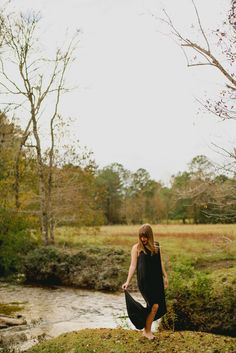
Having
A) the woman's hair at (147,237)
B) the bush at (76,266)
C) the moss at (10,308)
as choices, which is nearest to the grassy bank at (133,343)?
the woman's hair at (147,237)

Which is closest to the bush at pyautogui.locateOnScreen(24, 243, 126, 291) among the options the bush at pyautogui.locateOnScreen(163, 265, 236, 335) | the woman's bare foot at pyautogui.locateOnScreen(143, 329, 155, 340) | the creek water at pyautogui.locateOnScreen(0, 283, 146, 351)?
the creek water at pyautogui.locateOnScreen(0, 283, 146, 351)

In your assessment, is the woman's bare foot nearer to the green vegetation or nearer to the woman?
the woman

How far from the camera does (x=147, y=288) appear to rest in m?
7.18

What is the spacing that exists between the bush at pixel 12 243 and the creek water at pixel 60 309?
1.48 meters

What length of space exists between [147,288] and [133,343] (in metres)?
0.88

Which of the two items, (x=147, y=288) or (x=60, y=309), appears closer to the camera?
(x=147, y=288)

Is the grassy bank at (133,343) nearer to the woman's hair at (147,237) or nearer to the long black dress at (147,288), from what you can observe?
the long black dress at (147,288)

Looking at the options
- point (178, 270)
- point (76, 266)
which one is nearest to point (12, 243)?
point (76, 266)

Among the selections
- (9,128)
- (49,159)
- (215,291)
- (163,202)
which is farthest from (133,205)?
(215,291)

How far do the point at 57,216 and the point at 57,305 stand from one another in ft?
34.2

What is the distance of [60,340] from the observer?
25.3 feet

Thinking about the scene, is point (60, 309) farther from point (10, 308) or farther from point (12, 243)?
point (12, 243)

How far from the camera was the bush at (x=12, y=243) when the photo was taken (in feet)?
68.6

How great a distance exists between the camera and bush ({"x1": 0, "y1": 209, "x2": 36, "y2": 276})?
823 inches
